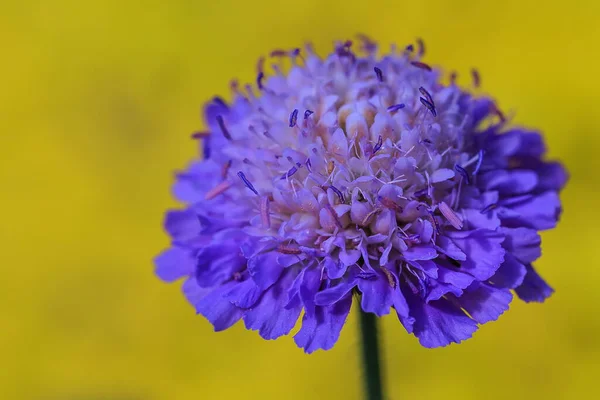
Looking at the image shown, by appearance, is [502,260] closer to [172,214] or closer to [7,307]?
[172,214]

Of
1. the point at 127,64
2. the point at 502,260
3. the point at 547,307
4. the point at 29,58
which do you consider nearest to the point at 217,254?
the point at 502,260

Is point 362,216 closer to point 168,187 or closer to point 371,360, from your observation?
point 371,360

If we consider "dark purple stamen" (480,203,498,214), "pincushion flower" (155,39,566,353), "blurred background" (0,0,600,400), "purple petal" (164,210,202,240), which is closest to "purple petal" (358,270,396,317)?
"pincushion flower" (155,39,566,353)

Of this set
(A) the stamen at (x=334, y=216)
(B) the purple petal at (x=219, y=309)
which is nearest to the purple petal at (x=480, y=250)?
(A) the stamen at (x=334, y=216)

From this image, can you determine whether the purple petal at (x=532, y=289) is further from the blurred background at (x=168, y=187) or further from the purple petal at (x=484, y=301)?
the blurred background at (x=168, y=187)

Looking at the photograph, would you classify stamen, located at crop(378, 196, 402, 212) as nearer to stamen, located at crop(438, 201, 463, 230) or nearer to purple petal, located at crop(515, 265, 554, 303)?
stamen, located at crop(438, 201, 463, 230)
